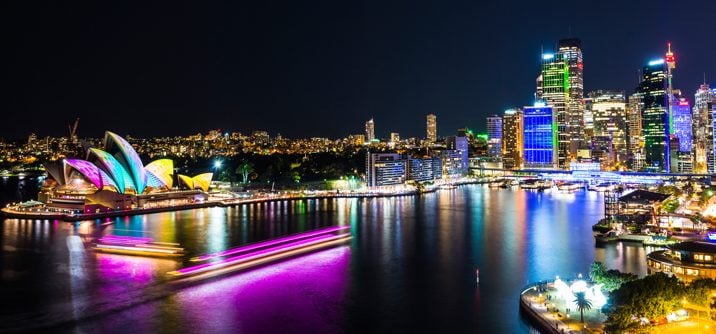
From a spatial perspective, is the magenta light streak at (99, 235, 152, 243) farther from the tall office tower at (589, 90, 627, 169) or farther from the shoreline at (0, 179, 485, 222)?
the tall office tower at (589, 90, 627, 169)

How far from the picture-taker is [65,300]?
8.70 meters

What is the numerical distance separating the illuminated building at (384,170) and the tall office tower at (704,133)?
25688 mm

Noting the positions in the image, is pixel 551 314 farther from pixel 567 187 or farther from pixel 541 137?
pixel 541 137

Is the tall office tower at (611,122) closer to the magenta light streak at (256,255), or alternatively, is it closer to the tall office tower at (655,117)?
the tall office tower at (655,117)

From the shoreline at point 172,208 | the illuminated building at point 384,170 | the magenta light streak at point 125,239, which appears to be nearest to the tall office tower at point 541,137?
the illuminated building at point 384,170

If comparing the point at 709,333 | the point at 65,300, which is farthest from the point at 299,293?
the point at 709,333

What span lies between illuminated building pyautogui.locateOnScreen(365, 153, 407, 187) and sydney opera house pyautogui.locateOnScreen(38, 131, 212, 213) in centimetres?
1045

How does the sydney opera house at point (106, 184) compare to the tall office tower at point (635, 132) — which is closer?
the sydney opera house at point (106, 184)

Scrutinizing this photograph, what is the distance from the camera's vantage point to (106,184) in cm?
1848

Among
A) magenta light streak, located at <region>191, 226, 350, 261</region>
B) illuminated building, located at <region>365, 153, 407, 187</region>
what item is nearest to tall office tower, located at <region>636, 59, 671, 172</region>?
illuminated building, located at <region>365, 153, 407, 187</region>

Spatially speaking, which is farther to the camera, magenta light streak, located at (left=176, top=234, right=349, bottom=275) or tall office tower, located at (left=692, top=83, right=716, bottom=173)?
tall office tower, located at (left=692, top=83, right=716, bottom=173)

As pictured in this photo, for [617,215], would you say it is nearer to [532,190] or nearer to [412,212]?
[412,212]

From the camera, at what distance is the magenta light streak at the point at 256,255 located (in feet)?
34.0

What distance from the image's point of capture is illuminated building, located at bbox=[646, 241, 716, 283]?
27.6ft
